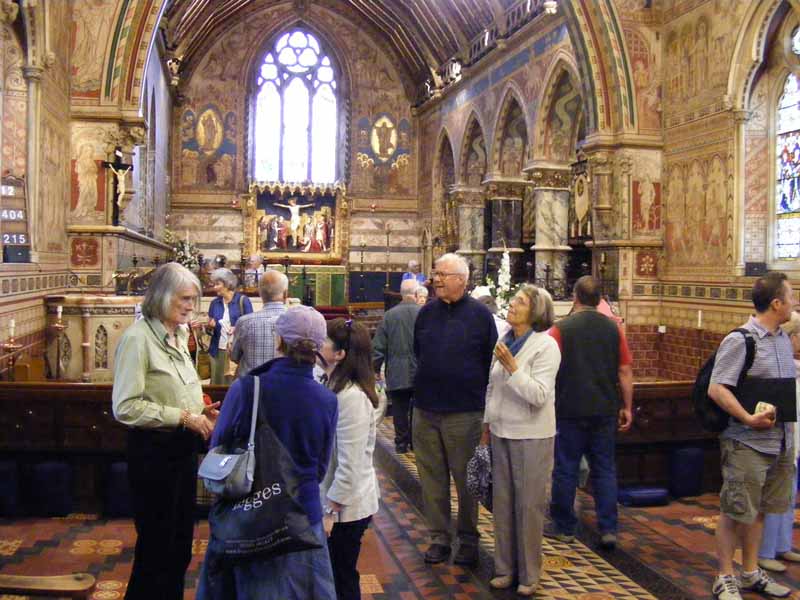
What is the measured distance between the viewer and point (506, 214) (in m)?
20.9

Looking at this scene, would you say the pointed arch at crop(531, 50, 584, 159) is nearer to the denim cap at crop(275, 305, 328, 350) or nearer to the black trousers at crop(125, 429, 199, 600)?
the black trousers at crop(125, 429, 199, 600)

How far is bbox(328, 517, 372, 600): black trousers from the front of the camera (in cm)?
409

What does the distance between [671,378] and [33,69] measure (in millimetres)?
10106

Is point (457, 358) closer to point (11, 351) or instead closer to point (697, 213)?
point (11, 351)

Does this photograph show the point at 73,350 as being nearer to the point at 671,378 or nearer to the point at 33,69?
the point at 33,69

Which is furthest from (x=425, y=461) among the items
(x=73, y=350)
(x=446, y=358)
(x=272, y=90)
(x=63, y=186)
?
(x=272, y=90)

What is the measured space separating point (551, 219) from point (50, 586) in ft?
51.5

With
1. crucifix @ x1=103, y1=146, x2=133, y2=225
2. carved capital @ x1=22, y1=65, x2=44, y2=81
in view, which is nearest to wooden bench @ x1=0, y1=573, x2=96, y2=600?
carved capital @ x1=22, y1=65, x2=44, y2=81

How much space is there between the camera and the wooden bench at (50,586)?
10.6 feet

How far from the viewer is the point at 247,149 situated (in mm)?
27891

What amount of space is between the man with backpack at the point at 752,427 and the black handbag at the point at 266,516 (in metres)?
2.77

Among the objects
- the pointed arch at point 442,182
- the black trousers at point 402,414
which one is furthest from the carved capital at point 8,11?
the pointed arch at point 442,182

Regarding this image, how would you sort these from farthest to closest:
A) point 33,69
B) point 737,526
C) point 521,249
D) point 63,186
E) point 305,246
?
point 305,246 → point 521,249 → point 63,186 → point 33,69 → point 737,526

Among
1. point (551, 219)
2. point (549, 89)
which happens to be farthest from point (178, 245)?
point (549, 89)
